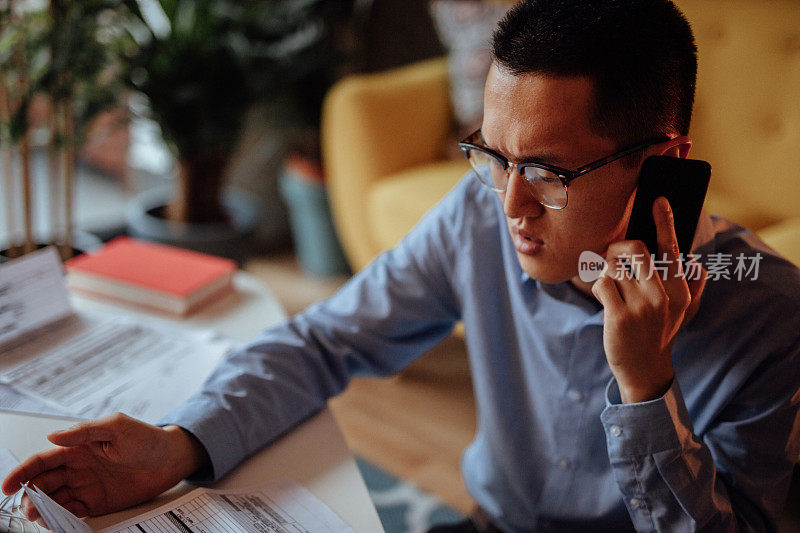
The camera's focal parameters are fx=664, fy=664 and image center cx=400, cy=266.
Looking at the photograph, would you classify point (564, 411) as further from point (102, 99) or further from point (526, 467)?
point (102, 99)

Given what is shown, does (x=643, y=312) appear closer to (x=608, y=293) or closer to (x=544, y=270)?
(x=608, y=293)

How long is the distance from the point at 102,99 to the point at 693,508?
70.4 inches

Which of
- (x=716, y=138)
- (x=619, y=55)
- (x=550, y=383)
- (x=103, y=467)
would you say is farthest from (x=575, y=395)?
(x=716, y=138)

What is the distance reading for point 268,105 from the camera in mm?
2475

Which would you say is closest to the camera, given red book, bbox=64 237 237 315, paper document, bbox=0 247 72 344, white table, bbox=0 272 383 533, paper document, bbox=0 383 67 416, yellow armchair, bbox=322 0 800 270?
white table, bbox=0 272 383 533

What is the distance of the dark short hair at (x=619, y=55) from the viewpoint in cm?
64

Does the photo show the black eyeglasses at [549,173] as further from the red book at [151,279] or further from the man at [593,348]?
the red book at [151,279]

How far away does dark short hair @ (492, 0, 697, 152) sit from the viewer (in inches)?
25.2

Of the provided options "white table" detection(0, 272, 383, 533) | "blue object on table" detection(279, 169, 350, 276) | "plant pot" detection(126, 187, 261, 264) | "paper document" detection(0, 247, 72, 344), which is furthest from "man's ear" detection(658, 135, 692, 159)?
"blue object on table" detection(279, 169, 350, 276)

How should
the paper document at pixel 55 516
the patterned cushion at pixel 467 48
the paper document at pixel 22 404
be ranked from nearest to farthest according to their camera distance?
the paper document at pixel 55 516 < the paper document at pixel 22 404 < the patterned cushion at pixel 467 48

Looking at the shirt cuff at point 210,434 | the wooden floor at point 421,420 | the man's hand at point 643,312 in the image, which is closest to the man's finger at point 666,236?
the man's hand at point 643,312

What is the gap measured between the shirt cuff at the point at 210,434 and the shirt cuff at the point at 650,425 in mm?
397

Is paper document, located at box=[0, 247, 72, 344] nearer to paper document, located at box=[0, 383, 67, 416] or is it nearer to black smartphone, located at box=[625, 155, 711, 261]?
paper document, located at box=[0, 383, 67, 416]

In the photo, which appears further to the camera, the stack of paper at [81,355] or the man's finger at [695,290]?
the stack of paper at [81,355]
